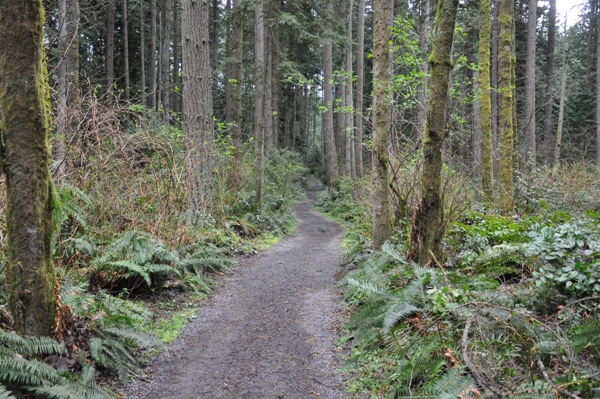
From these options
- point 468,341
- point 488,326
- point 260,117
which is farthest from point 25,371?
point 260,117

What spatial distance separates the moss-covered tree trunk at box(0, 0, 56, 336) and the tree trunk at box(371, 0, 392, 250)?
5.67 meters

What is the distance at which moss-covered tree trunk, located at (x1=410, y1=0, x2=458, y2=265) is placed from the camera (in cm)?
583

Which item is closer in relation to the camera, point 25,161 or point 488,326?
point 25,161

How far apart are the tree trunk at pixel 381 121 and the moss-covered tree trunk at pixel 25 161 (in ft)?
18.6

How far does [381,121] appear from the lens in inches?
308

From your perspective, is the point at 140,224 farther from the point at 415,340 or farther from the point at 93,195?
the point at 415,340

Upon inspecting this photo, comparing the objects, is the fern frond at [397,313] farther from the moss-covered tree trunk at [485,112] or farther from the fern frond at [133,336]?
the moss-covered tree trunk at [485,112]

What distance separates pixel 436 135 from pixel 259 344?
380 cm

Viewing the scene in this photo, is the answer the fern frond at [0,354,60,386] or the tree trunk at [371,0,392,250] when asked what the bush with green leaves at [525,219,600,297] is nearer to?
the tree trunk at [371,0,392,250]

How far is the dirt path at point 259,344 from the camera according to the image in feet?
13.4

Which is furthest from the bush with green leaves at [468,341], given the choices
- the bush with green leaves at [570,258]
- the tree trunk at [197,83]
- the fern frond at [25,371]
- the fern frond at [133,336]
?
the tree trunk at [197,83]

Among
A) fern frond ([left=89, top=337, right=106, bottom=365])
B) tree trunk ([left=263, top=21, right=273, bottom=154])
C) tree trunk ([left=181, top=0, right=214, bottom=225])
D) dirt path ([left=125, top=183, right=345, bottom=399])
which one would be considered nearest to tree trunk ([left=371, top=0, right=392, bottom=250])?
dirt path ([left=125, top=183, right=345, bottom=399])

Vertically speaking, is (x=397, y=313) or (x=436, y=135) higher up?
(x=436, y=135)

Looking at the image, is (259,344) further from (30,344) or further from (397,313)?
(30,344)
